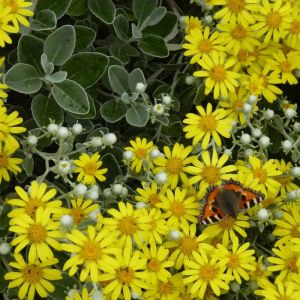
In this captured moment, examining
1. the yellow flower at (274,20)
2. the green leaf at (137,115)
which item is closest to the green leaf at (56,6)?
the green leaf at (137,115)

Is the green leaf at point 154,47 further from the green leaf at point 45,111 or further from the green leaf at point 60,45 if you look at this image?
the green leaf at point 45,111

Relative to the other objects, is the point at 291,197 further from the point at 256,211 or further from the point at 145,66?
the point at 145,66

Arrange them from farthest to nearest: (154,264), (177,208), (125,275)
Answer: (177,208), (154,264), (125,275)

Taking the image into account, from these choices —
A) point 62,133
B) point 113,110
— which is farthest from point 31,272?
point 113,110

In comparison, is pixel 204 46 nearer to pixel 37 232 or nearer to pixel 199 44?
pixel 199 44

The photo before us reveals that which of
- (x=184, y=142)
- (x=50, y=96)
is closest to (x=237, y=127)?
(x=184, y=142)

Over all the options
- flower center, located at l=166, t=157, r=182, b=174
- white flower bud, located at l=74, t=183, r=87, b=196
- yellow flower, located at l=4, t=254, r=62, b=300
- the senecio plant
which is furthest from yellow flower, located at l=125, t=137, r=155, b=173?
yellow flower, located at l=4, t=254, r=62, b=300

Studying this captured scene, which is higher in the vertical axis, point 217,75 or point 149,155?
point 217,75
